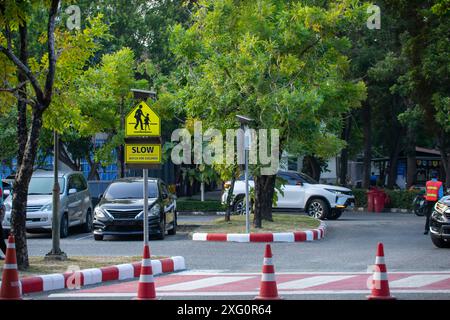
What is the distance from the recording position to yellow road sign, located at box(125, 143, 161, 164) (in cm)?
1616

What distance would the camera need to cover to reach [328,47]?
26.9 m

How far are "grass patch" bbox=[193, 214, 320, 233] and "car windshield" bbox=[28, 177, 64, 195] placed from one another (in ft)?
13.6

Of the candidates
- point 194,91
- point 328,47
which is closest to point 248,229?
point 194,91

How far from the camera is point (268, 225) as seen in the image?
2606 cm

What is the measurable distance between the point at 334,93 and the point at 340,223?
6344 mm

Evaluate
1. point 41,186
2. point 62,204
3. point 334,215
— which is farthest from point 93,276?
point 334,215

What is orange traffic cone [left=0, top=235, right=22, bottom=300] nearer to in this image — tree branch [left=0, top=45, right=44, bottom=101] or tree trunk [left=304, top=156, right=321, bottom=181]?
tree branch [left=0, top=45, right=44, bottom=101]

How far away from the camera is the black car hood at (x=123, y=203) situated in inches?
930

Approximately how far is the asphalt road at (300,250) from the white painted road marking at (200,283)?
1.58 meters

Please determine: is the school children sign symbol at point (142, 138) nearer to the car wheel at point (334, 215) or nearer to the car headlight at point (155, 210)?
the car headlight at point (155, 210)

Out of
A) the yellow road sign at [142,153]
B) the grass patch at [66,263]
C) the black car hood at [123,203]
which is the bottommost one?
the grass patch at [66,263]

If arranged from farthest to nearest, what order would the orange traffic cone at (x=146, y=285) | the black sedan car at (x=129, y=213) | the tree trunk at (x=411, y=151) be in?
the tree trunk at (x=411, y=151), the black sedan car at (x=129, y=213), the orange traffic cone at (x=146, y=285)

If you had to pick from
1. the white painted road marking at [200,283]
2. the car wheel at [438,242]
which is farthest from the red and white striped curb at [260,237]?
the white painted road marking at [200,283]

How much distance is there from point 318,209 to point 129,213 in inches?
426
